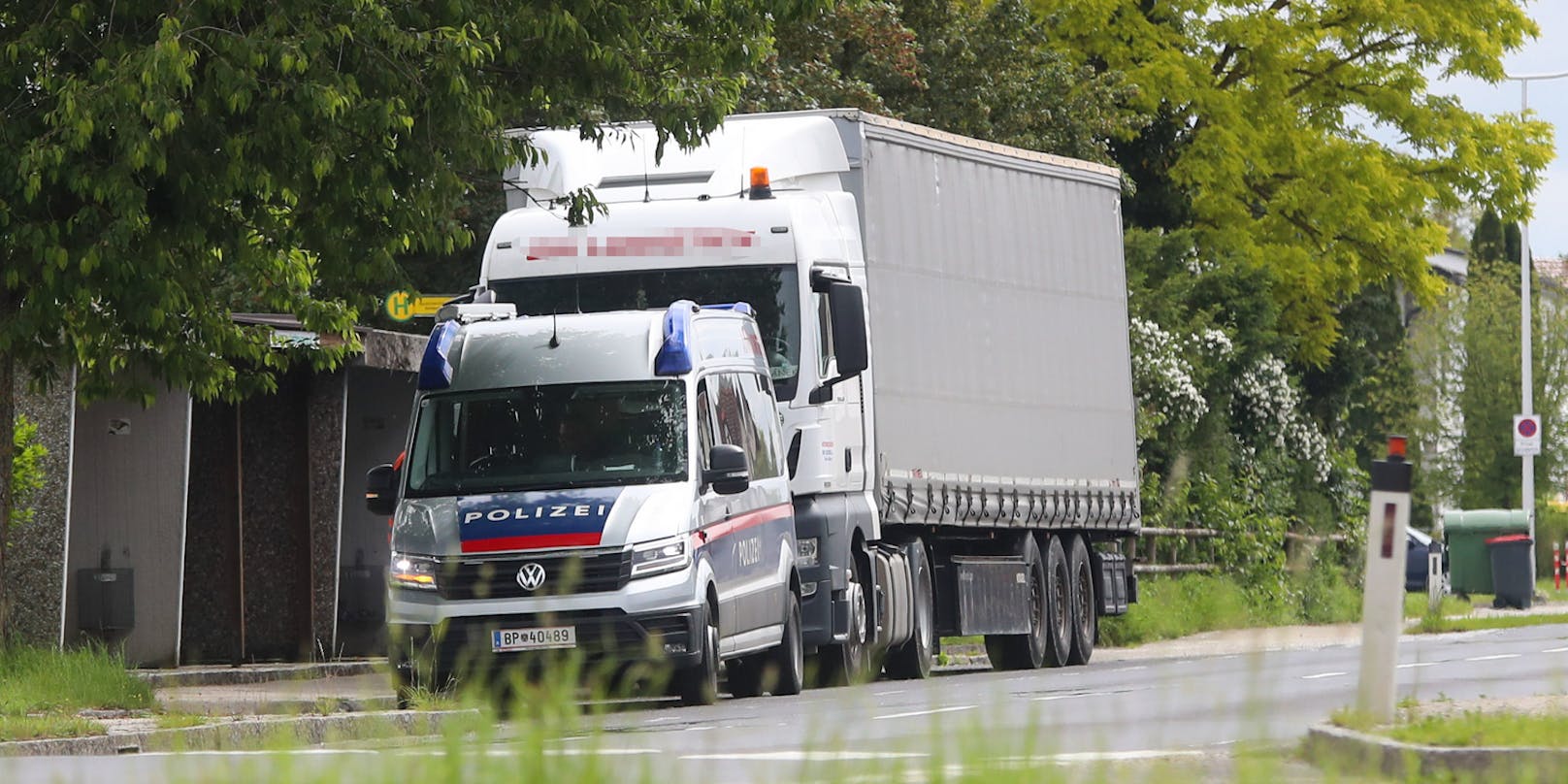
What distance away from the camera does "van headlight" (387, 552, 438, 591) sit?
624 inches

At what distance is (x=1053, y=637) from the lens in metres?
23.7

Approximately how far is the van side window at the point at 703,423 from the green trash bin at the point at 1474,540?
23.9 meters

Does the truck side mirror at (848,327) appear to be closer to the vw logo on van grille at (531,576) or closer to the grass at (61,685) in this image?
the vw logo on van grille at (531,576)

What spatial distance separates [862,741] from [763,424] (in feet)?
25.3

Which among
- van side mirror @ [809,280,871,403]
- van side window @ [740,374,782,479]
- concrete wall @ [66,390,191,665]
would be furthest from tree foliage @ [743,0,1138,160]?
van side window @ [740,374,782,479]

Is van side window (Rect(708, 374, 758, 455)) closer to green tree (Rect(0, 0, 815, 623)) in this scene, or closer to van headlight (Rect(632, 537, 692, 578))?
van headlight (Rect(632, 537, 692, 578))

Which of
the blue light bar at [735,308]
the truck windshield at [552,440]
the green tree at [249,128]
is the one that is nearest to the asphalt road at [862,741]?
the truck windshield at [552,440]

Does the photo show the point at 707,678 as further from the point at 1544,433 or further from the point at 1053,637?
the point at 1544,433

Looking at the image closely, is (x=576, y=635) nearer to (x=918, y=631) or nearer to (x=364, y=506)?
(x=918, y=631)

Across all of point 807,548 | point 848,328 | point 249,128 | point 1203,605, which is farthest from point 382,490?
point 1203,605

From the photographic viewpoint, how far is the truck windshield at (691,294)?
732 inches

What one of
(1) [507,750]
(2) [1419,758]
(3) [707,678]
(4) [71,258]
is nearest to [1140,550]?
(3) [707,678]

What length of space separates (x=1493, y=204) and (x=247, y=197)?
2903 centimetres

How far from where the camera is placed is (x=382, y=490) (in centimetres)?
1683
